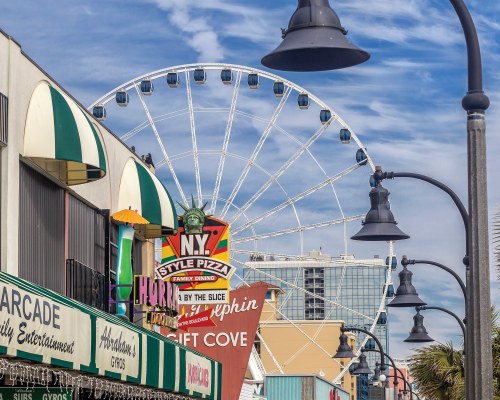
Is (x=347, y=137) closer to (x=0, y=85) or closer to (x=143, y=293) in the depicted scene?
(x=143, y=293)

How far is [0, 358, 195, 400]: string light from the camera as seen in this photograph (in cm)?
1646

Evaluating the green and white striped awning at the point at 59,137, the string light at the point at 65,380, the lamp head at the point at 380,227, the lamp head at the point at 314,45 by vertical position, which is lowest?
the string light at the point at 65,380

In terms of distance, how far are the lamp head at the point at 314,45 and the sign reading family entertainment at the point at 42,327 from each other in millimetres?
4471

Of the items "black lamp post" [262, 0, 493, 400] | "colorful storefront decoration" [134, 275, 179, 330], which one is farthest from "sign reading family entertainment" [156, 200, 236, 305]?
"black lamp post" [262, 0, 493, 400]

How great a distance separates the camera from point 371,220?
1952 cm

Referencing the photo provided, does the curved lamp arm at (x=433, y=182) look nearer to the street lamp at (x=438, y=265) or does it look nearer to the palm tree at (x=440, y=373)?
the street lamp at (x=438, y=265)

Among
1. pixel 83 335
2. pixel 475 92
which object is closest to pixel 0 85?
pixel 83 335

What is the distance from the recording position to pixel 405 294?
→ 30109 mm

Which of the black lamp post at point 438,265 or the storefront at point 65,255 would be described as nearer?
the storefront at point 65,255

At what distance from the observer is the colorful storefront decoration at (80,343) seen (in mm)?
15461

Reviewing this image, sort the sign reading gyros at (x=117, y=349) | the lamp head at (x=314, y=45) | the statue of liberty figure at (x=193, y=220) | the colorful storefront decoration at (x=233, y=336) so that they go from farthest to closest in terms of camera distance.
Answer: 1. the colorful storefront decoration at (x=233, y=336)
2. the statue of liberty figure at (x=193, y=220)
3. the sign reading gyros at (x=117, y=349)
4. the lamp head at (x=314, y=45)

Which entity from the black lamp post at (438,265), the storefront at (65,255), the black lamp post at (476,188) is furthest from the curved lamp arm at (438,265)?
the black lamp post at (476,188)

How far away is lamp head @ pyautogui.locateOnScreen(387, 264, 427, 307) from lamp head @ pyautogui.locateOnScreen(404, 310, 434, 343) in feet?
15.8

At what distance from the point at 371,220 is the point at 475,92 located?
6.09 meters
